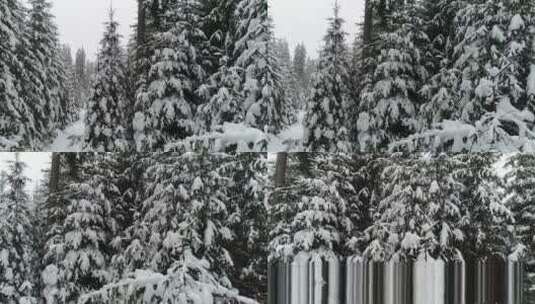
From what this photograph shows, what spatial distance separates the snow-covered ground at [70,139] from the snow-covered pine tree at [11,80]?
0.17 meters

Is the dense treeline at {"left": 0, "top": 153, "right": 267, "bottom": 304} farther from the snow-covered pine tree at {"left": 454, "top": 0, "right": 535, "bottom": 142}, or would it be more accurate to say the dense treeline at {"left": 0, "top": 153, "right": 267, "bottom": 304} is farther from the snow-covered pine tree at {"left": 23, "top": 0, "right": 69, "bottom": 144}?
the snow-covered pine tree at {"left": 454, "top": 0, "right": 535, "bottom": 142}

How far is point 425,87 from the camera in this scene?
388 cm

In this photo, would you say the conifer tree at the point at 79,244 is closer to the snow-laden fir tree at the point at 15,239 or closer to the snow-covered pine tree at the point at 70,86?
the snow-laden fir tree at the point at 15,239

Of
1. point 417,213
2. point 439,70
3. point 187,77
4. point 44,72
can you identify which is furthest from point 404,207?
point 44,72

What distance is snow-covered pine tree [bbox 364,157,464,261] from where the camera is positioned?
388cm

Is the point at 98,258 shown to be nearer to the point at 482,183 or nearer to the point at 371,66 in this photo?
the point at 371,66

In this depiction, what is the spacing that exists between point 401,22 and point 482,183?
0.99m

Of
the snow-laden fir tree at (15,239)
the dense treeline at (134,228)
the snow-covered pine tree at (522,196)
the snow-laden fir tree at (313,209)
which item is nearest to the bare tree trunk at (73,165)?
the dense treeline at (134,228)

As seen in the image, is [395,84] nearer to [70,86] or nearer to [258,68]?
[258,68]

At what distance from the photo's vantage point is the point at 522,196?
12.9 ft

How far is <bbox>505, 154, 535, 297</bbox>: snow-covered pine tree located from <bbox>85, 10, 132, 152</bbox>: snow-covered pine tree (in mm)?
2140

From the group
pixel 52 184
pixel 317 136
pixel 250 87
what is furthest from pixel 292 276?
pixel 52 184

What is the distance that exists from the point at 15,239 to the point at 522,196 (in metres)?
2.82

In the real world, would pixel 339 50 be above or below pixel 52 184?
above
